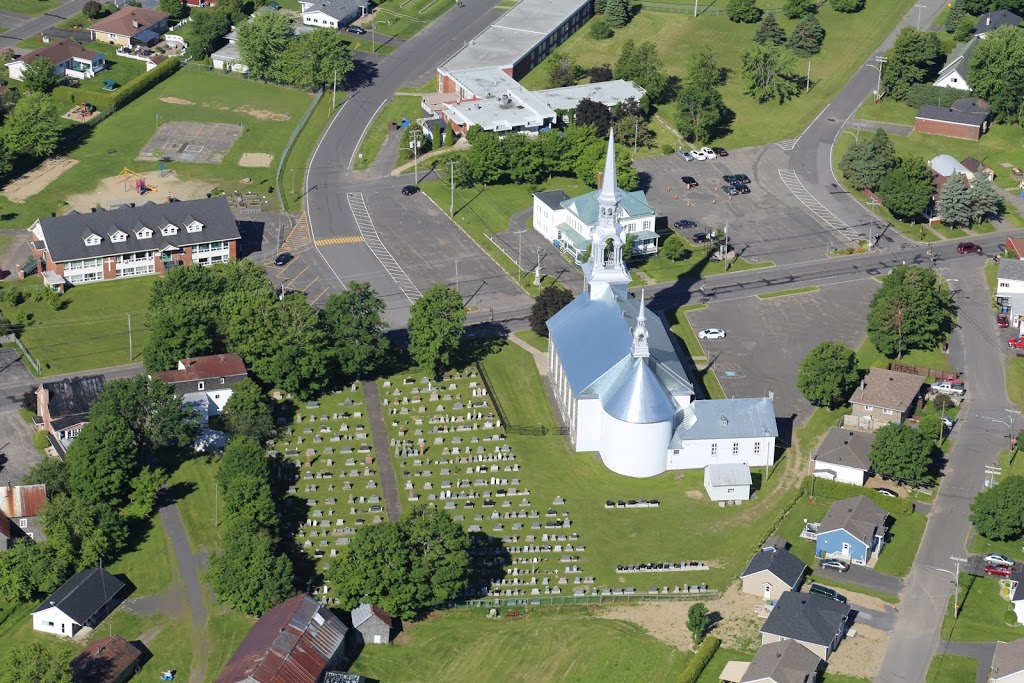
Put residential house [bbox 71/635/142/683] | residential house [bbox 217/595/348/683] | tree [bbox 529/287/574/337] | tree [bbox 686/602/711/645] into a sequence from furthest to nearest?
1. tree [bbox 529/287/574/337]
2. tree [bbox 686/602/711/645]
3. residential house [bbox 71/635/142/683]
4. residential house [bbox 217/595/348/683]

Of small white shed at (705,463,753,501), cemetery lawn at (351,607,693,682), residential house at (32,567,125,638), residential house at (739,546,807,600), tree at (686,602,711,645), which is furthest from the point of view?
small white shed at (705,463,753,501)

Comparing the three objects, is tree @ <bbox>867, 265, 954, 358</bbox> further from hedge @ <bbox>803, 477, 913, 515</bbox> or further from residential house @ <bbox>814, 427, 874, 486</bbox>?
hedge @ <bbox>803, 477, 913, 515</bbox>

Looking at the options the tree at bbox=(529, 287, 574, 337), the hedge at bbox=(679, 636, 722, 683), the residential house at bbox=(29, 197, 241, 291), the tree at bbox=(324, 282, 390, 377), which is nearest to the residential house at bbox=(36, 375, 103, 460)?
the tree at bbox=(324, 282, 390, 377)

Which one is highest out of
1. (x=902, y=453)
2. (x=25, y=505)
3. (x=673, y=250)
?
(x=902, y=453)

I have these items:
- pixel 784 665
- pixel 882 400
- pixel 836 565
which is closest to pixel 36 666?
pixel 784 665

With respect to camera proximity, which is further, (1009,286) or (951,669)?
(1009,286)

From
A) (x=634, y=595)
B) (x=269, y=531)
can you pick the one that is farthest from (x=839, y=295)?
(x=269, y=531)

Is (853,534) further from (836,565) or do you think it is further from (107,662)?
(107,662)
